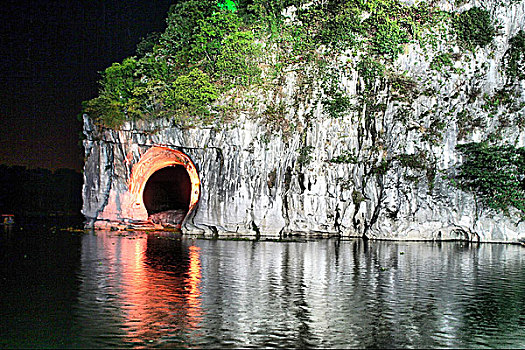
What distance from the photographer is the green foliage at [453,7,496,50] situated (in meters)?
37.8

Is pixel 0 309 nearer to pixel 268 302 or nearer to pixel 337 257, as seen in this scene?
pixel 268 302

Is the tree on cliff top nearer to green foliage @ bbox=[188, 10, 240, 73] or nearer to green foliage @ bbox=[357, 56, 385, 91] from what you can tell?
green foliage @ bbox=[188, 10, 240, 73]

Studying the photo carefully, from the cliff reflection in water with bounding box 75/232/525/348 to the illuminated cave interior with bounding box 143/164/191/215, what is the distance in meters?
27.3

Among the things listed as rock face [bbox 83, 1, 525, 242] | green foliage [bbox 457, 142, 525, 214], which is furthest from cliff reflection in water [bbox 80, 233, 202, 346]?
green foliage [bbox 457, 142, 525, 214]

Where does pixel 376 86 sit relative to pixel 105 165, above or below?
above

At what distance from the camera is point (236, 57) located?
116ft

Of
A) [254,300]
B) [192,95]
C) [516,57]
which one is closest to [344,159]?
[192,95]

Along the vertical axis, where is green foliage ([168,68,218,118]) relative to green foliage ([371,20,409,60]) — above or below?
below

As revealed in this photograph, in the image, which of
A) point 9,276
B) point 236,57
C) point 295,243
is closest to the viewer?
point 9,276

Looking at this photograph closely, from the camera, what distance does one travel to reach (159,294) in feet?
42.7

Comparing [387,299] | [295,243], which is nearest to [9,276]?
[387,299]

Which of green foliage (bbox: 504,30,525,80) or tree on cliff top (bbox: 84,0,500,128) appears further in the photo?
green foliage (bbox: 504,30,525,80)

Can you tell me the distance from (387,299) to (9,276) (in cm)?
1182

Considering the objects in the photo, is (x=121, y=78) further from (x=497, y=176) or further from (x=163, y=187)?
(x=497, y=176)
